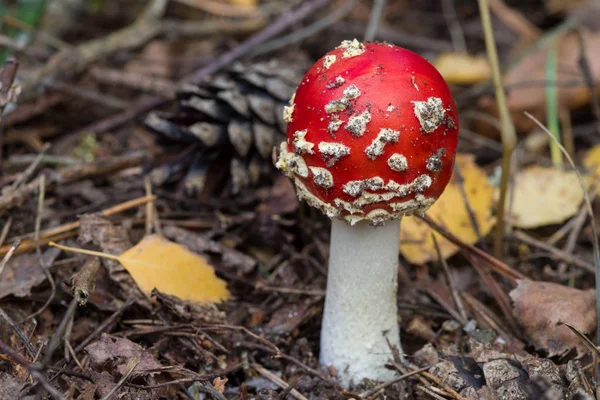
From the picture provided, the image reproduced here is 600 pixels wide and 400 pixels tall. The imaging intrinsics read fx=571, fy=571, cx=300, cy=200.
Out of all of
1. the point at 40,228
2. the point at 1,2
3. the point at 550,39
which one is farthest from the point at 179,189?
the point at 550,39

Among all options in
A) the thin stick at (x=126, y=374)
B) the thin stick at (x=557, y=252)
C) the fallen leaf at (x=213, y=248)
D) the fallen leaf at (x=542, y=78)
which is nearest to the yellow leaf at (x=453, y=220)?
the thin stick at (x=557, y=252)

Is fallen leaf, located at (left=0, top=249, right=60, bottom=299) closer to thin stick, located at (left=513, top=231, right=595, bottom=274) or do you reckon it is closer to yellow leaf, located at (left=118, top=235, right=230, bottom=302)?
yellow leaf, located at (left=118, top=235, right=230, bottom=302)

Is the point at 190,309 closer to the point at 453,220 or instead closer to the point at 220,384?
the point at 220,384

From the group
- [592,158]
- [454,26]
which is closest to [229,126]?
[592,158]

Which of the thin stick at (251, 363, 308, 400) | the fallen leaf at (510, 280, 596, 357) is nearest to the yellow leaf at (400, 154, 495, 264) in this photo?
the fallen leaf at (510, 280, 596, 357)

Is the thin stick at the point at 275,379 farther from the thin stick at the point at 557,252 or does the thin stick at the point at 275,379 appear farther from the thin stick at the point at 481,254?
the thin stick at the point at 557,252
